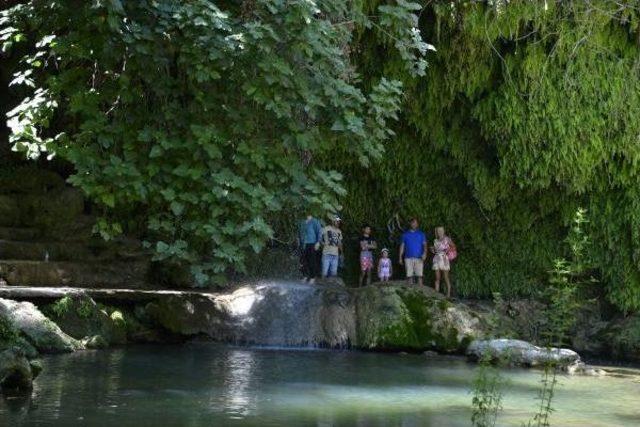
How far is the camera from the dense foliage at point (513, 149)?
1703 centimetres

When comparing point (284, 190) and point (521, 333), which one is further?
point (521, 333)

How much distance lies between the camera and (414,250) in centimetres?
1903

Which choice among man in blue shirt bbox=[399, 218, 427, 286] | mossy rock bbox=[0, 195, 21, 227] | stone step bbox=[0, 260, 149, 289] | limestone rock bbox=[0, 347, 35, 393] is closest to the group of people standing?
man in blue shirt bbox=[399, 218, 427, 286]

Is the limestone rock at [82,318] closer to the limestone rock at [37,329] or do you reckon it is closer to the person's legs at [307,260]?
the limestone rock at [37,329]

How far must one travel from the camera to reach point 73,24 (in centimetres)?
687

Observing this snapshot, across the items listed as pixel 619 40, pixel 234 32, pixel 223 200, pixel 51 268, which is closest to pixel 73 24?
pixel 234 32

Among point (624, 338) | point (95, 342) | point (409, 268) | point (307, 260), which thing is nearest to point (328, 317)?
point (307, 260)

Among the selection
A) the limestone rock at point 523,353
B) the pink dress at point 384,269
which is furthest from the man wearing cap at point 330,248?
the limestone rock at point 523,353

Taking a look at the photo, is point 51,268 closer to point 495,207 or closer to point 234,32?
point 495,207

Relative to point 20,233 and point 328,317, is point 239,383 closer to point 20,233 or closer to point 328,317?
point 328,317

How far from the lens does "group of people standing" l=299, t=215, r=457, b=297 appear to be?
18.4 meters

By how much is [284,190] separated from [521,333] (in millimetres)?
12177

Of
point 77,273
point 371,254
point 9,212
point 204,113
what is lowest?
point 77,273

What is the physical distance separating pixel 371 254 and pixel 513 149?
12.7 ft
